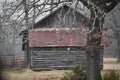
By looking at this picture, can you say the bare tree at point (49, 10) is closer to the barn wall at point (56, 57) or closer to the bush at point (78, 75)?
the bush at point (78, 75)

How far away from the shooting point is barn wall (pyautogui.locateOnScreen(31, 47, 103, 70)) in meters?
34.7

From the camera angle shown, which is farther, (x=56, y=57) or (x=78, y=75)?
(x=56, y=57)

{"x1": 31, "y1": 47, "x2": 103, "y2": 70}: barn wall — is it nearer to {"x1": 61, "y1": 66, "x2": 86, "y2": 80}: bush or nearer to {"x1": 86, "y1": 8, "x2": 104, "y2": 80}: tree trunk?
{"x1": 61, "y1": 66, "x2": 86, "y2": 80}: bush

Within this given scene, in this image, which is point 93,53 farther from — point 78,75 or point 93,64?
point 78,75

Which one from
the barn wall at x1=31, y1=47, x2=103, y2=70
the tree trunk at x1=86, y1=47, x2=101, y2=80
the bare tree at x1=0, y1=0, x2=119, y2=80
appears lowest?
the barn wall at x1=31, y1=47, x2=103, y2=70

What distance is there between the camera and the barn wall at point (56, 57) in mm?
34656

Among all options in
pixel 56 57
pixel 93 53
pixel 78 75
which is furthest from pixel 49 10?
pixel 56 57

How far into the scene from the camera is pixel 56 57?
1377 inches

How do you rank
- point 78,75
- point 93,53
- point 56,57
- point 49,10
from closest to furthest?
point 49,10 → point 93,53 → point 78,75 → point 56,57

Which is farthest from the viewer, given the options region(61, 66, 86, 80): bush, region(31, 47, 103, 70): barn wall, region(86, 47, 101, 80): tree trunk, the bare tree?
region(31, 47, 103, 70): barn wall

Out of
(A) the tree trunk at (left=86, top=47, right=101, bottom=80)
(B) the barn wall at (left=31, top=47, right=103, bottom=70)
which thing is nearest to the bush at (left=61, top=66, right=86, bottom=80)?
(A) the tree trunk at (left=86, top=47, right=101, bottom=80)

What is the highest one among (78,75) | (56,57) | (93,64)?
(93,64)

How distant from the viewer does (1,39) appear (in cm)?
1545

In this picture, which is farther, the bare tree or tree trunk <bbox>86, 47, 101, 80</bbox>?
tree trunk <bbox>86, 47, 101, 80</bbox>
